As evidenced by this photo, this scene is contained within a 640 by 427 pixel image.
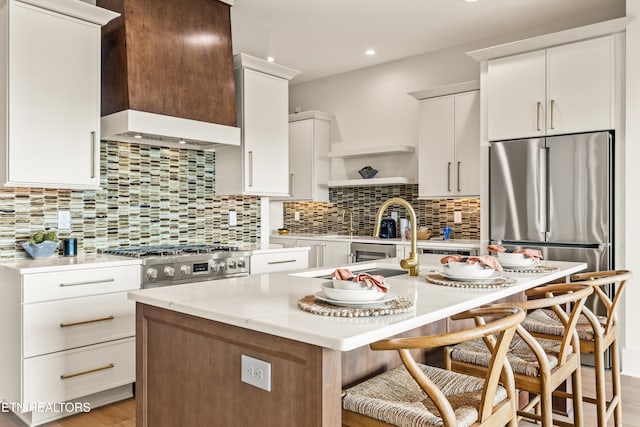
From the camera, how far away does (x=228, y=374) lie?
1.55 metres

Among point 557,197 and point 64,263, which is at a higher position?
point 557,197

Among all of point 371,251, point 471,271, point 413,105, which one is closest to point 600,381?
point 471,271

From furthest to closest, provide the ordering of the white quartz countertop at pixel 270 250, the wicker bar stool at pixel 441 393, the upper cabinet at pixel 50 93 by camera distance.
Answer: the white quartz countertop at pixel 270 250, the upper cabinet at pixel 50 93, the wicker bar stool at pixel 441 393

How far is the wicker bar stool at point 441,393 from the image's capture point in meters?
1.22

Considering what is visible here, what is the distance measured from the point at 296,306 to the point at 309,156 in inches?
173

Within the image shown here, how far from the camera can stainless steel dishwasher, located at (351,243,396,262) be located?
4.79 m

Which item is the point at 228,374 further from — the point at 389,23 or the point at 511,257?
the point at 389,23

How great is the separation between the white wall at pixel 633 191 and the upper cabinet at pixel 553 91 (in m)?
0.12

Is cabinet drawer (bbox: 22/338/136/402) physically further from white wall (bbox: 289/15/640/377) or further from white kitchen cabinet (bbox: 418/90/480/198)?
white wall (bbox: 289/15/640/377)

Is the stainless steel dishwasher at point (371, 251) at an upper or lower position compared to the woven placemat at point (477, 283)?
lower

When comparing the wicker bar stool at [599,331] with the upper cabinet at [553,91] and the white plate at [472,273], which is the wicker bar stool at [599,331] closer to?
the white plate at [472,273]

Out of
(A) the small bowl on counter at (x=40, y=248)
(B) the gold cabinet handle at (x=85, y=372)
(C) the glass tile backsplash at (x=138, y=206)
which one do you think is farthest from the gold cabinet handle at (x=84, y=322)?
(C) the glass tile backsplash at (x=138, y=206)

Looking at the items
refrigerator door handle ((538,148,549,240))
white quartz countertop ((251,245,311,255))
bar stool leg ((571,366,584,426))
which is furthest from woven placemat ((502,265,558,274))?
white quartz countertop ((251,245,311,255))

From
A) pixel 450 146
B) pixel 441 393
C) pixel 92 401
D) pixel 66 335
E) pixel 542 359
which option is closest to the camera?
pixel 441 393
